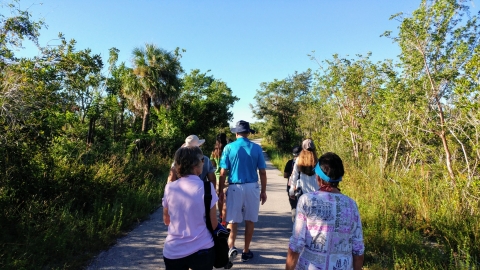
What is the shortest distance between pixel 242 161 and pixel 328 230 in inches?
85.6

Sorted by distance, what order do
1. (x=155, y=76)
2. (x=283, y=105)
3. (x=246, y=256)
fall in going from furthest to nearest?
(x=283, y=105) < (x=155, y=76) < (x=246, y=256)

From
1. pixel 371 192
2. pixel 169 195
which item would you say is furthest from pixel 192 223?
pixel 371 192

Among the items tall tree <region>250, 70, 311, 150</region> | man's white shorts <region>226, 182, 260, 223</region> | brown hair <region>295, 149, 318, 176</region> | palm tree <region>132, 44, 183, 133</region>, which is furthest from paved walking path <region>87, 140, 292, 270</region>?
tall tree <region>250, 70, 311, 150</region>

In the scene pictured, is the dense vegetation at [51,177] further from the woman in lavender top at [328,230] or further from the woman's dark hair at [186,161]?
the woman in lavender top at [328,230]

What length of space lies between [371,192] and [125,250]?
601cm

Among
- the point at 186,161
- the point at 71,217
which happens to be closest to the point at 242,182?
the point at 186,161

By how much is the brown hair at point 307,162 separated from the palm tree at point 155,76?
47.7 ft

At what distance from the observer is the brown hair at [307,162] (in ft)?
14.0

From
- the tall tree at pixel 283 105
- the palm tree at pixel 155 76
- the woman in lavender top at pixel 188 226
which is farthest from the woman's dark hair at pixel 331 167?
the tall tree at pixel 283 105

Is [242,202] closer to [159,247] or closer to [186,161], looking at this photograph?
[159,247]

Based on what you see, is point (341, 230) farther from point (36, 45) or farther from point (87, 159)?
point (87, 159)

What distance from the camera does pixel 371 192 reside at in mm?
7523

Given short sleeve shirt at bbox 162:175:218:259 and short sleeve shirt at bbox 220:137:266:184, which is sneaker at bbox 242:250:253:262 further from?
short sleeve shirt at bbox 162:175:218:259

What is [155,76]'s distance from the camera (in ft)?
56.6
